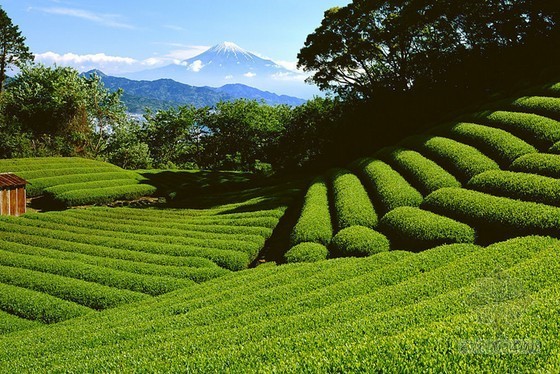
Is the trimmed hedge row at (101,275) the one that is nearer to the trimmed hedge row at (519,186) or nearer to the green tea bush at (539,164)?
the trimmed hedge row at (519,186)

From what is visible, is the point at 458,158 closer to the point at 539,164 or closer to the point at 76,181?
the point at 539,164

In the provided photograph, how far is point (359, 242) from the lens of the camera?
1775 centimetres

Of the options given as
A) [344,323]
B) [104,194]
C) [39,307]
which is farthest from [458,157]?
[104,194]

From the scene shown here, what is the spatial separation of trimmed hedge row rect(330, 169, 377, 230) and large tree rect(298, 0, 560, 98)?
1907 cm

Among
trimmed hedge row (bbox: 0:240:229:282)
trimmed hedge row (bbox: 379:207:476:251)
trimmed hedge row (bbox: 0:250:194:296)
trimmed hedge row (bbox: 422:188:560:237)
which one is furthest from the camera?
trimmed hedge row (bbox: 0:240:229:282)

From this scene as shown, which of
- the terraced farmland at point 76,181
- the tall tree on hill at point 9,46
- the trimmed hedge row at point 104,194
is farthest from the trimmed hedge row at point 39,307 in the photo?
the tall tree on hill at point 9,46

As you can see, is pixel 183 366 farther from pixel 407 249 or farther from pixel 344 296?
pixel 407 249

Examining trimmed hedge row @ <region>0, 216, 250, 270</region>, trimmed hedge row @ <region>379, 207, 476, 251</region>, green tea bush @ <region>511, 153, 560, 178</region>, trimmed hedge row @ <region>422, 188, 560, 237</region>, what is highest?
green tea bush @ <region>511, 153, 560, 178</region>

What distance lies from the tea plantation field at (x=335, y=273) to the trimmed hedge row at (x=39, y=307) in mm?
47

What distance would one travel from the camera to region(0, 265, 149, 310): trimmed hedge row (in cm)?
1605

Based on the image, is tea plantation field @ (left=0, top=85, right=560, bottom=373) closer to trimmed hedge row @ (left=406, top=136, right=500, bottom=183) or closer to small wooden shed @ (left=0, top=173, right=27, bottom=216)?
trimmed hedge row @ (left=406, top=136, right=500, bottom=183)

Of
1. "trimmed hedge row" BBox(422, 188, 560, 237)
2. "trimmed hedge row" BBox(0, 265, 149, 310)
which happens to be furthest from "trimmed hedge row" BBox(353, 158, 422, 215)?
Answer: "trimmed hedge row" BBox(0, 265, 149, 310)

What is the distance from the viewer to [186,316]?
12.3 metres

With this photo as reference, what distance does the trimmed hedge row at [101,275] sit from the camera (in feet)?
56.1
